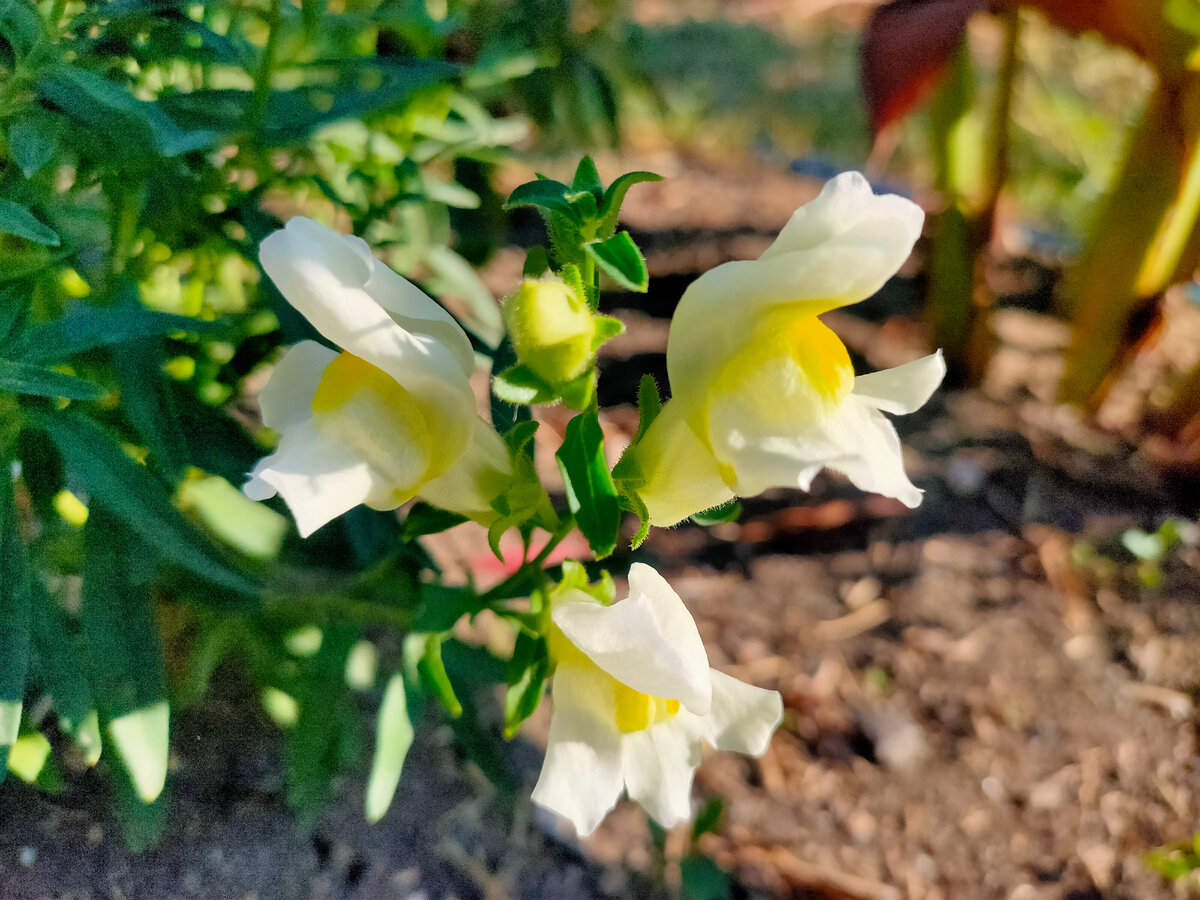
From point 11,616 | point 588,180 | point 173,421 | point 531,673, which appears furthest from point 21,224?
point 531,673

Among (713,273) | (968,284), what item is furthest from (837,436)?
(968,284)

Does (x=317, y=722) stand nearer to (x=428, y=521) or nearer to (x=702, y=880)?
(x=428, y=521)

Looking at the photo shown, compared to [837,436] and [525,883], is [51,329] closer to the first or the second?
[837,436]

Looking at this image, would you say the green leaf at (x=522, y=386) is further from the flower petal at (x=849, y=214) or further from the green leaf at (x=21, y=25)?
the green leaf at (x=21, y=25)

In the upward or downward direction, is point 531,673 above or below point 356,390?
below

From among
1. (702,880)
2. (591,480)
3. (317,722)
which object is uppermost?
(591,480)

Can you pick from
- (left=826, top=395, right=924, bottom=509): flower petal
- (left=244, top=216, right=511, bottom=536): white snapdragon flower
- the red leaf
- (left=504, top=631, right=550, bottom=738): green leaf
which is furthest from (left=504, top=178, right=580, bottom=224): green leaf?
the red leaf

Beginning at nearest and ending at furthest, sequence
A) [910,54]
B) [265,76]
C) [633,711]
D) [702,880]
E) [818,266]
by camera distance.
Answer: [818,266]
[633,711]
[265,76]
[702,880]
[910,54]
